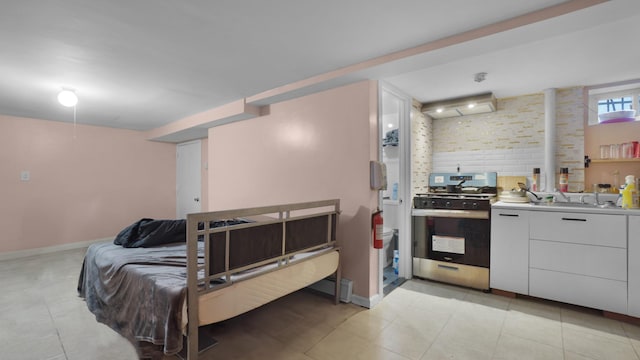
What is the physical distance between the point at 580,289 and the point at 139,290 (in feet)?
11.4

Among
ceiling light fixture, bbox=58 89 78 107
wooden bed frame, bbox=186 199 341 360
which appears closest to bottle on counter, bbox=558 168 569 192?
wooden bed frame, bbox=186 199 341 360

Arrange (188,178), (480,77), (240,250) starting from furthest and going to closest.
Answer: (188,178)
(480,77)
(240,250)

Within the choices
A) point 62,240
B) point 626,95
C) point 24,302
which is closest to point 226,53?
point 24,302

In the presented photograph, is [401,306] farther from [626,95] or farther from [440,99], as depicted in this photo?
[626,95]

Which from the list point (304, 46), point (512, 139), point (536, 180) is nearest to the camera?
point (304, 46)

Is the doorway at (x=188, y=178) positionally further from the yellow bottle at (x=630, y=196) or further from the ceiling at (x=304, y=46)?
the yellow bottle at (x=630, y=196)

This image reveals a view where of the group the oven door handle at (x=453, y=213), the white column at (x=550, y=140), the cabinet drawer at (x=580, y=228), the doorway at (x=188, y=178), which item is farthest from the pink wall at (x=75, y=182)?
the white column at (x=550, y=140)

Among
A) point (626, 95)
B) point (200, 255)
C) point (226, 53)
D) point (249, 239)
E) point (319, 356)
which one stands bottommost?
point (319, 356)

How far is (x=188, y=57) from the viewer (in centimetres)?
235

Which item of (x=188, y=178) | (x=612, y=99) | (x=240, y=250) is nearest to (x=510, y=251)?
(x=612, y=99)

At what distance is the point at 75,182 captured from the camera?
4.89 metres

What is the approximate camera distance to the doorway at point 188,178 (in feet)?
18.1

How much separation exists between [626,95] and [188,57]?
13.9ft

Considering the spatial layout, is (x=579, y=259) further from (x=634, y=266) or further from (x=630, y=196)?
(x=630, y=196)
